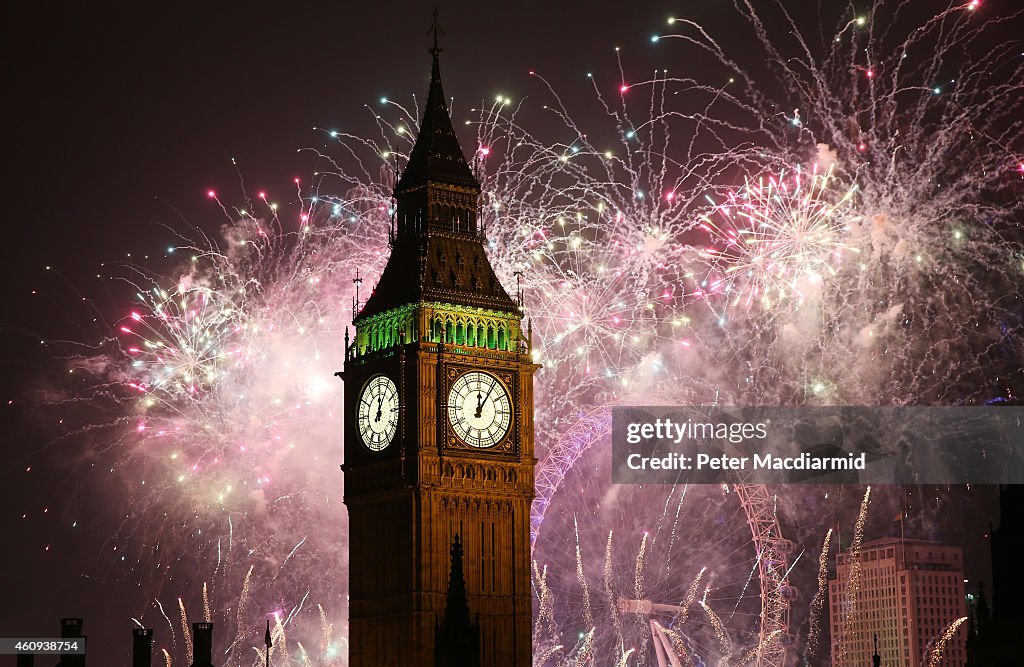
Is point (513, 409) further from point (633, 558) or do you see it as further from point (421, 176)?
point (633, 558)

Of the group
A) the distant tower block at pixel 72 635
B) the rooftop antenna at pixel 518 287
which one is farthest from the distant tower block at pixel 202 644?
the rooftop antenna at pixel 518 287

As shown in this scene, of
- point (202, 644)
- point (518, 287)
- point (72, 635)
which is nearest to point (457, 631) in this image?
point (518, 287)

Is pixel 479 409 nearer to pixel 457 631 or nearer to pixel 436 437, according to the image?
pixel 436 437

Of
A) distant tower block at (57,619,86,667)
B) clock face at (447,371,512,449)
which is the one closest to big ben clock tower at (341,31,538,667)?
clock face at (447,371,512,449)

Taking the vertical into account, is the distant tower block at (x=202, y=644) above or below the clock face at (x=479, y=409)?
below

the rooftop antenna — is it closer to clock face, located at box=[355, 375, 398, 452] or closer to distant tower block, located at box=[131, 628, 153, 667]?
clock face, located at box=[355, 375, 398, 452]

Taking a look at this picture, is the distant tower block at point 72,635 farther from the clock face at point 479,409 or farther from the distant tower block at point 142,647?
the clock face at point 479,409
